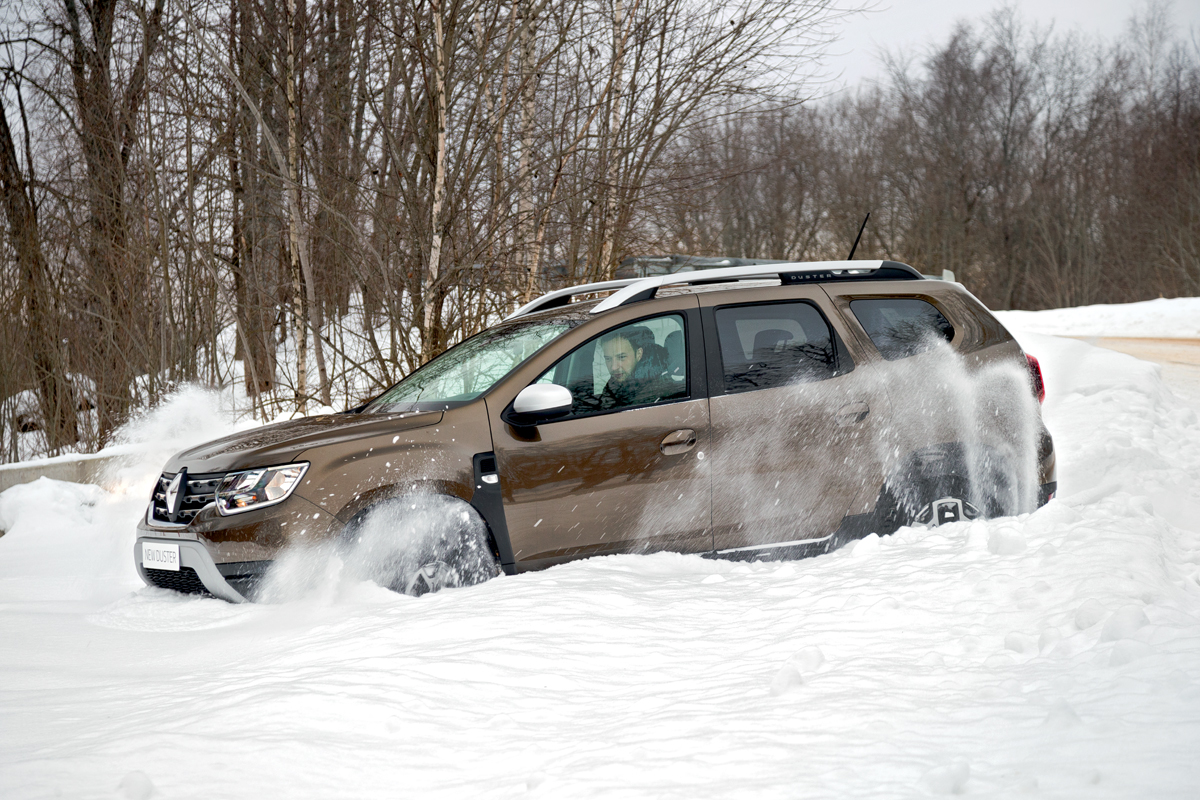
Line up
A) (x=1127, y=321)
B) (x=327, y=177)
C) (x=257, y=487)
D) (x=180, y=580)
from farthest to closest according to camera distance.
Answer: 1. (x=1127, y=321)
2. (x=327, y=177)
3. (x=180, y=580)
4. (x=257, y=487)

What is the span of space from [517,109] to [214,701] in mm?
8376

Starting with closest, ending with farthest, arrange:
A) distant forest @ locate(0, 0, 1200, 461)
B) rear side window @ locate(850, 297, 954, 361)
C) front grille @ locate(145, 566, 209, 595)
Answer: front grille @ locate(145, 566, 209, 595), rear side window @ locate(850, 297, 954, 361), distant forest @ locate(0, 0, 1200, 461)

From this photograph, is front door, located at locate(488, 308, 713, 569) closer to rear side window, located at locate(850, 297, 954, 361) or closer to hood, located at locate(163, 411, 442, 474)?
hood, located at locate(163, 411, 442, 474)

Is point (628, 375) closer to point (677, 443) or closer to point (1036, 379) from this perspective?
point (677, 443)

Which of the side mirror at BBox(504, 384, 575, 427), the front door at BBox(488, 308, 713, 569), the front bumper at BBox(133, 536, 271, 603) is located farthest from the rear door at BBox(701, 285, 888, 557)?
the front bumper at BBox(133, 536, 271, 603)

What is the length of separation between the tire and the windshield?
21.9 inches

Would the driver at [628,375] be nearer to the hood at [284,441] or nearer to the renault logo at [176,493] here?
the hood at [284,441]

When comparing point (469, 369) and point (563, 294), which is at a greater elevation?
point (563, 294)

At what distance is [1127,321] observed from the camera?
22516mm

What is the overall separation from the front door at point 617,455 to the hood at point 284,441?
48 cm

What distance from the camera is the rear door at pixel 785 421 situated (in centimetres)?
471

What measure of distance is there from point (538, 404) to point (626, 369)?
59 cm

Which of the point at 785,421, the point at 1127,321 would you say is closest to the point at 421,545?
the point at 785,421

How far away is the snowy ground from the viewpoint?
101 inches
